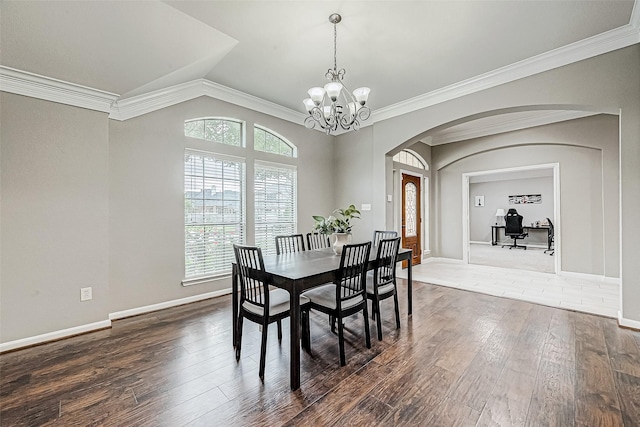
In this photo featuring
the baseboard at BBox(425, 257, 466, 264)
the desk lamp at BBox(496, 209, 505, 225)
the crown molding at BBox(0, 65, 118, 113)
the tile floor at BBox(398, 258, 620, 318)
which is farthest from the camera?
the desk lamp at BBox(496, 209, 505, 225)

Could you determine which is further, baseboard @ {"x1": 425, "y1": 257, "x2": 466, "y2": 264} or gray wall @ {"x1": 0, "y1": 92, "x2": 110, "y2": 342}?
→ baseboard @ {"x1": 425, "y1": 257, "x2": 466, "y2": 264}

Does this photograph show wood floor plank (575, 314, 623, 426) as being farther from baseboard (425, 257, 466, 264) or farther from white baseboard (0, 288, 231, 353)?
white baseboard (0, 288, 231, 353)

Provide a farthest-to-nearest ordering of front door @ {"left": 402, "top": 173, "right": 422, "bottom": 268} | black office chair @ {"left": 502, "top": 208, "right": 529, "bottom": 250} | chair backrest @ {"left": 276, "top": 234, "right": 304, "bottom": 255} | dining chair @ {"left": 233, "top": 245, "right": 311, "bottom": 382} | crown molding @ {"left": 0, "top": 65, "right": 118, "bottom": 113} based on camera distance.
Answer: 1. black office chair @ {"left": 502, "top": 208, "right": 529, "bottom": 250}
2. front door @ {"left": 402, "top": 173, "right": 422, "bottom": 268}
3. chair backrest @ {"left": 276, "top": 234, "right": 304, "bottom": 255}
4. crown molding @ {"left": 0, "top": 65, "right": 118, "bottom": 113}
5. dining chair @ {"left": 233, "top": 245, "right": 311, "bottom": 382}

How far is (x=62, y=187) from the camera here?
9.25 ft

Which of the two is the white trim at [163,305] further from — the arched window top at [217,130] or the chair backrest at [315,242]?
the arched window top at [217,130]

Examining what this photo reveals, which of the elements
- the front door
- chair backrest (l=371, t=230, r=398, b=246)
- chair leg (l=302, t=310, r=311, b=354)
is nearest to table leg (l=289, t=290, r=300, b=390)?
chair leg (l=302, t=310, r=311, b=354)

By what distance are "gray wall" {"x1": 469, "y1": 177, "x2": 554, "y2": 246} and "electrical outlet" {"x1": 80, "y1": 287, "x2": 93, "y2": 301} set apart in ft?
38.8

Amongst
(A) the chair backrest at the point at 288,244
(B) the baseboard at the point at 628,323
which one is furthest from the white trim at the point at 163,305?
(B) the baseboard at the point at 628,323

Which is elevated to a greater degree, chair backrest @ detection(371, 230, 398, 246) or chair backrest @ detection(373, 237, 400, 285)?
chair backrest @ detection(371, 230, 398, 246)

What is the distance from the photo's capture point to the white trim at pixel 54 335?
256 centimetres

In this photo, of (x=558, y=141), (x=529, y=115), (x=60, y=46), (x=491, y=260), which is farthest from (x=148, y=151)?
(x=491, y=260)

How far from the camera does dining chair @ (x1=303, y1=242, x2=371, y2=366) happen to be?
7.80 ft

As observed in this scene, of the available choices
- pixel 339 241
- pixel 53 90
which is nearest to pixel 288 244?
pixel 339 241

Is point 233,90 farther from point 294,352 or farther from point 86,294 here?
point 294,352
